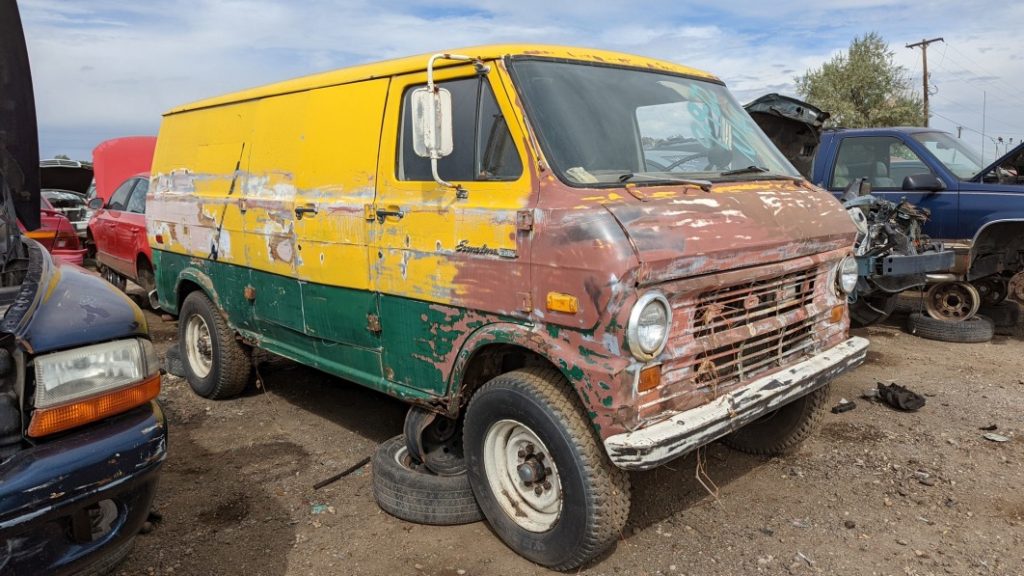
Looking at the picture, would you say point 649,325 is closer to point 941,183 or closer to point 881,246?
point 881,246

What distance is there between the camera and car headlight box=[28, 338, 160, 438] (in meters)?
2.31

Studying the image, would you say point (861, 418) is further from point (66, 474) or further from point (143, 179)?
point (143, 179)

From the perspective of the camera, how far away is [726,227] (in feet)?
10.2

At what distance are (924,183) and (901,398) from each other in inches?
117

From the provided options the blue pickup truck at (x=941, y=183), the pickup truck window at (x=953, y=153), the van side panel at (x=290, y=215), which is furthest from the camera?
the pickup truck window at (x=953, y=153)

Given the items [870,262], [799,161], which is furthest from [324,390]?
[799,161]

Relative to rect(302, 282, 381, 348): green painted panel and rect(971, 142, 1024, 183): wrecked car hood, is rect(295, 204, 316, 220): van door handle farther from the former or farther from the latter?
rect(971, 142, 1024, 183): wrecked car hood

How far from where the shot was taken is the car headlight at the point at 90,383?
2.31 metres

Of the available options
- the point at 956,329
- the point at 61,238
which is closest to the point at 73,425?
the point at 61,238

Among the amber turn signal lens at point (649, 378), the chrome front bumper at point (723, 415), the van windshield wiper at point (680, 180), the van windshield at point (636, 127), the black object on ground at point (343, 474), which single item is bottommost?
the black object on ground at point (343, 474)

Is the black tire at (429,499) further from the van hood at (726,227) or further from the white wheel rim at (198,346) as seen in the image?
the white wheel rim at (198,346)

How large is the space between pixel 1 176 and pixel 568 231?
8.59 feet

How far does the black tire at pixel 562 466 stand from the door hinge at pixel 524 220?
643 mm

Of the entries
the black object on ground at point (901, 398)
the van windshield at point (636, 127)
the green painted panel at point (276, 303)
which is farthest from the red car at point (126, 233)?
the black object on ground at point (901, 398)
